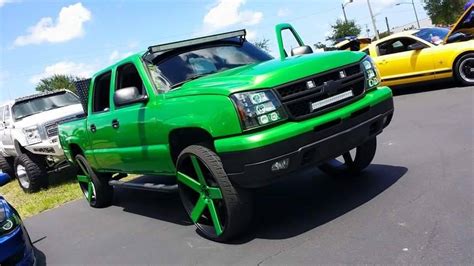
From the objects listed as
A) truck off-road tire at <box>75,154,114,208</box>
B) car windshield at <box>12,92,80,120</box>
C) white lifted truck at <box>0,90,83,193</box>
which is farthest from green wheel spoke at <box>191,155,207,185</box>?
car windshield at <box>12,92,80,120</box>

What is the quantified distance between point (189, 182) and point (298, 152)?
1173 millimetres

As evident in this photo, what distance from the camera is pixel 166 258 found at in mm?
4434

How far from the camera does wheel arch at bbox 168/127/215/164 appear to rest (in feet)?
14.3

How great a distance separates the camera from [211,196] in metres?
4.38

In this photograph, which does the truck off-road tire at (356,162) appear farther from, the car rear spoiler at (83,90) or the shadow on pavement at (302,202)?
the car rear spoiler at (83,90)

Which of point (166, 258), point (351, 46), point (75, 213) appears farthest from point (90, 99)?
point (351, 46)

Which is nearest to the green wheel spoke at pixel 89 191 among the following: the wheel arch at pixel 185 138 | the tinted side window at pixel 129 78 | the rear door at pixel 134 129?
the rear door at pixel 134 129

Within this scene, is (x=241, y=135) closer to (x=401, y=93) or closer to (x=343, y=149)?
(x=343, y=149)

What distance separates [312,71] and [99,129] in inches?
118

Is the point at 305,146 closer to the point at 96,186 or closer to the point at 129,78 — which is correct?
the point at 129,78

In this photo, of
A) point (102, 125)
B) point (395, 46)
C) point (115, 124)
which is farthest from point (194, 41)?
point (395, 46)

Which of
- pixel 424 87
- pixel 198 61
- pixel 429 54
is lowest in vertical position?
pixel 424 87

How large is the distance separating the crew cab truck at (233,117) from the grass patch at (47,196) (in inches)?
125

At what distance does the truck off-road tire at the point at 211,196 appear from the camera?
4.13 m
